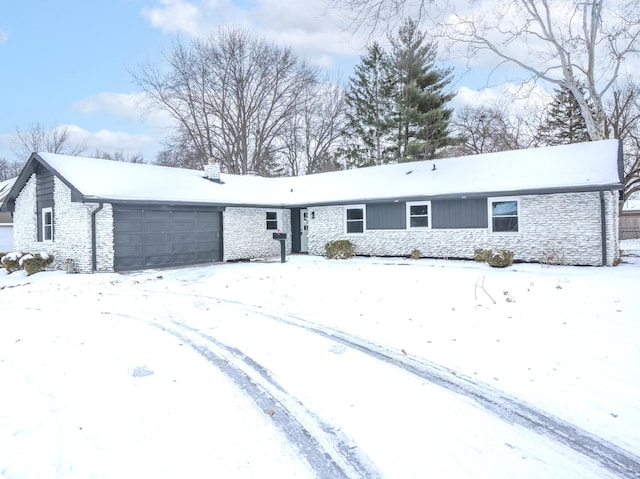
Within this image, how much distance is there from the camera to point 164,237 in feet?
49.6

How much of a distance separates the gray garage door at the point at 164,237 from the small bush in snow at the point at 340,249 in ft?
15.4

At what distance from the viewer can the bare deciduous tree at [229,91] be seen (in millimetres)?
29859

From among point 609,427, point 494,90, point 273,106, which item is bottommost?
point 609,427

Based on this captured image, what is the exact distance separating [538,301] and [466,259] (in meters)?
7.22

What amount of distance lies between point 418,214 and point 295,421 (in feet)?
43.7

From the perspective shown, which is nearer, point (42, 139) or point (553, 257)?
point (553, 257)

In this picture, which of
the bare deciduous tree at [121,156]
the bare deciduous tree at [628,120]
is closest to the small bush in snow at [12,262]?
the bare deciduous tree at [628,120]

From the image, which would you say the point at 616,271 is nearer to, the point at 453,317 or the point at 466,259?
the point at 466,259

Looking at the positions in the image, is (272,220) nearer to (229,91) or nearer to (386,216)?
(386,216)

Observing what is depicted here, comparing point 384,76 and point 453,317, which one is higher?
point 384,76

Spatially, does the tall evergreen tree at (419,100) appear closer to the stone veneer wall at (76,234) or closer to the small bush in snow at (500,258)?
the small bush in snow at (500,258)

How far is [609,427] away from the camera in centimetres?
349

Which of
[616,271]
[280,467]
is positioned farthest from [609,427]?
[616,271]

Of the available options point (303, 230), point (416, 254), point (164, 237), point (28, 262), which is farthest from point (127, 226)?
point (416, 254)
